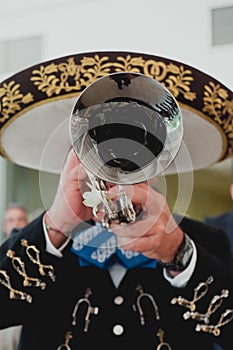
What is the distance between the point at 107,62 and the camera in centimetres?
94

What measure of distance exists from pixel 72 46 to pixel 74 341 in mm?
445

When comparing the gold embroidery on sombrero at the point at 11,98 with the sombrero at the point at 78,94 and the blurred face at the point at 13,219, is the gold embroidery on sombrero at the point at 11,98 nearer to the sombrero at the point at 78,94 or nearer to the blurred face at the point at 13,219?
the sombrero at the point at 78,94

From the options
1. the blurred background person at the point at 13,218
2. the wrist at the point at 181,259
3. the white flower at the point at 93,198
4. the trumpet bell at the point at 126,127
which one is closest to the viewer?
the trumpet bell at the point at 126,127

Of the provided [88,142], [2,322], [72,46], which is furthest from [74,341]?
[72,46]

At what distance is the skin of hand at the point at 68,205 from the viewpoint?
0.95 m

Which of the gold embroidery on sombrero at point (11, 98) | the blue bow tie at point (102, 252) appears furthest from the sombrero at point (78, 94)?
the blue bow tie at point (102, 252)

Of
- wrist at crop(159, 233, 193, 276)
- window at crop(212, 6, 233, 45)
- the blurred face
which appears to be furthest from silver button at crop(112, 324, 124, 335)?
window at crop(212, 6, 233, 45)

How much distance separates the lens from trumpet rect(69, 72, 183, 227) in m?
0.78

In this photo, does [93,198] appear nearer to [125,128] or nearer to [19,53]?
[125,128]

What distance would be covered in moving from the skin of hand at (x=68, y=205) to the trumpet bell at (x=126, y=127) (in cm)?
12

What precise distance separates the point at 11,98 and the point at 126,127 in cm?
24

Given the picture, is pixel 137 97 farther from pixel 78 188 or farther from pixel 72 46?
pixel 72 46

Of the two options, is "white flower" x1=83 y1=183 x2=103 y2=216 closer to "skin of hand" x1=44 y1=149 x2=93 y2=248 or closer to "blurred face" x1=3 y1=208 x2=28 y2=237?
"skin of hand" x1=44 y1=149 x2=93 y2=248

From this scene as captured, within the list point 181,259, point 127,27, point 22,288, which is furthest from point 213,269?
point 127,27
